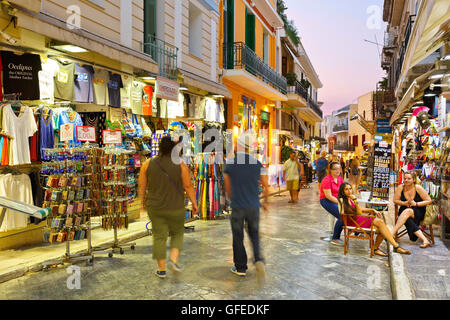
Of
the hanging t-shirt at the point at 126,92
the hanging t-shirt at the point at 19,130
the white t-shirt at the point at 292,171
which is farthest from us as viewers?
the white t-shirt at the point at 292,171

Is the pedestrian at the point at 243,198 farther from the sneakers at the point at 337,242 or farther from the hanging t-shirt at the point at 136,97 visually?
the hanging t-shirt at the point at 136,97

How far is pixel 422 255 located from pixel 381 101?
25.0m

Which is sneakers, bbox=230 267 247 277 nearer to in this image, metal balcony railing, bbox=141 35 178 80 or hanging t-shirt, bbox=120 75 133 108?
hanging t-shirt, bbox=120 75 133 108

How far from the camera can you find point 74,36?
6941 mm

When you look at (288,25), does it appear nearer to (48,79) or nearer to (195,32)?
(195,32)

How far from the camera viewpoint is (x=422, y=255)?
21.4ft

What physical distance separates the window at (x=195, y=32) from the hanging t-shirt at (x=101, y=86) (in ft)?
17.8

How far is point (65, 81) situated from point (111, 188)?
250 centimetres

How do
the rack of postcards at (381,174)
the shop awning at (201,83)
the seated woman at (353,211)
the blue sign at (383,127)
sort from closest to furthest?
the seated woman at (353,211) < the rack of postcards at (381,174) < the shop awning at (201,83) < the blue sign at (383,127)

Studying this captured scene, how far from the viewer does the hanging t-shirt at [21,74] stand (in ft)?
21.3

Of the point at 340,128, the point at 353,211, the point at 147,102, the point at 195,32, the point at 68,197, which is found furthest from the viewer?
the point at 340,128

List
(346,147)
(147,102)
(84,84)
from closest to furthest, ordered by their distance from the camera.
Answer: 1. (84,84)
2. (147,102)
3. (346,147)

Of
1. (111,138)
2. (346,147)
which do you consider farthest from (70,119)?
(346,147)

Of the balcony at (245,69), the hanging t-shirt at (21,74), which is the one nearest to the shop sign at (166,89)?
the hanging t-shirt at (21,74)
